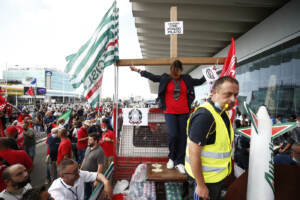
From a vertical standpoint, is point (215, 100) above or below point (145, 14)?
below

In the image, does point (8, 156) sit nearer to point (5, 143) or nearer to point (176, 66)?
point (5, 143)

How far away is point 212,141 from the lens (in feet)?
5.50

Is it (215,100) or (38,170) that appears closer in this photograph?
(215,100)

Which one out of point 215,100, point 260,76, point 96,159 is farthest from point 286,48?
point 96,159

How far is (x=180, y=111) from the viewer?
9.30 ft

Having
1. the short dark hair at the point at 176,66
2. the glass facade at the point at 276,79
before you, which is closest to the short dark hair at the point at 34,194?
the short dark hair at the point at 176,66

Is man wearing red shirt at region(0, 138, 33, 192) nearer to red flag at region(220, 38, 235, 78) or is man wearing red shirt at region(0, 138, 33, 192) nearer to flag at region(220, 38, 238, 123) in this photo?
flag at region(220, 38, 238, 123)

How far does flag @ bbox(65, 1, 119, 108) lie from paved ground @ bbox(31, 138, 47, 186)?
437 cm

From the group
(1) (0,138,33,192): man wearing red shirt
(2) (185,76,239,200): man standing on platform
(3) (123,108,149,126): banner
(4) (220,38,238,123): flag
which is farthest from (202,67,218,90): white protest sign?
(1) (0,138,33,192): man wearing red shirt

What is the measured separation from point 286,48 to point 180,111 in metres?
6.88

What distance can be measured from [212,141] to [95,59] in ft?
7.49

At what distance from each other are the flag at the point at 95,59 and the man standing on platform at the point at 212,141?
191cm

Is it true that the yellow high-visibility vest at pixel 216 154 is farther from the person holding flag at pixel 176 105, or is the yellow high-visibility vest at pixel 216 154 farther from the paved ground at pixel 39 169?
the paved ground at pixel 39 169

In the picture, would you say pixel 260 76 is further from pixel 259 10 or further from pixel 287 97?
pixel 259 10
